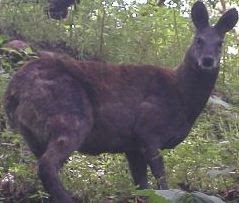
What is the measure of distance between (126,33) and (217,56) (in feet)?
8.94

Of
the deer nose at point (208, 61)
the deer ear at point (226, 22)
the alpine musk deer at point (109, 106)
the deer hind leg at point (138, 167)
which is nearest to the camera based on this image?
the alpine musk deer at point (109, 106)

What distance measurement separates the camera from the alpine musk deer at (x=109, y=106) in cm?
699

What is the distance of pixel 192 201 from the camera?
19.4 feet

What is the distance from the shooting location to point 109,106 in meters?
7.48

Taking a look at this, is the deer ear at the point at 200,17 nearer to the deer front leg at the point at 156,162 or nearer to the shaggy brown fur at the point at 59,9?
the deer front leg at the point at 156,162

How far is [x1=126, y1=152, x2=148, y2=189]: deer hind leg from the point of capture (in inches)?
303

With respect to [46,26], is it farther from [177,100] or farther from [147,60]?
[177,100]

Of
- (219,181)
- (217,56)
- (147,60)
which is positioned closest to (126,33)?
(147,60)

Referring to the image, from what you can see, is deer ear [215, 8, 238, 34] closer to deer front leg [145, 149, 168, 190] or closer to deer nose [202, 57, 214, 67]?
deer nose [202, 57, 214, 67]

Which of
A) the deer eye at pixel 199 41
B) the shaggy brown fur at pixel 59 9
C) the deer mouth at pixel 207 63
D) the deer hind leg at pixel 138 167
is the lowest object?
the deer hind leg at pixel 138 167

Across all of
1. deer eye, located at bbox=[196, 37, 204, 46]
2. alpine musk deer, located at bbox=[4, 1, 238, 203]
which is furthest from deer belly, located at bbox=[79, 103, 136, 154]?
deer eye, located at bbox=[196, 37, 204, 46]

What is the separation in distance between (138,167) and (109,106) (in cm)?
67

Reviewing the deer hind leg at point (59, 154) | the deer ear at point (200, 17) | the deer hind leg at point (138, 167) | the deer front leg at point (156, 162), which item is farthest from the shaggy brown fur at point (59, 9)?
the deer hind leg at point (59, 154)

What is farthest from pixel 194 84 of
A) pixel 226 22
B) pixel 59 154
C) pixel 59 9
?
pixel 59 9
